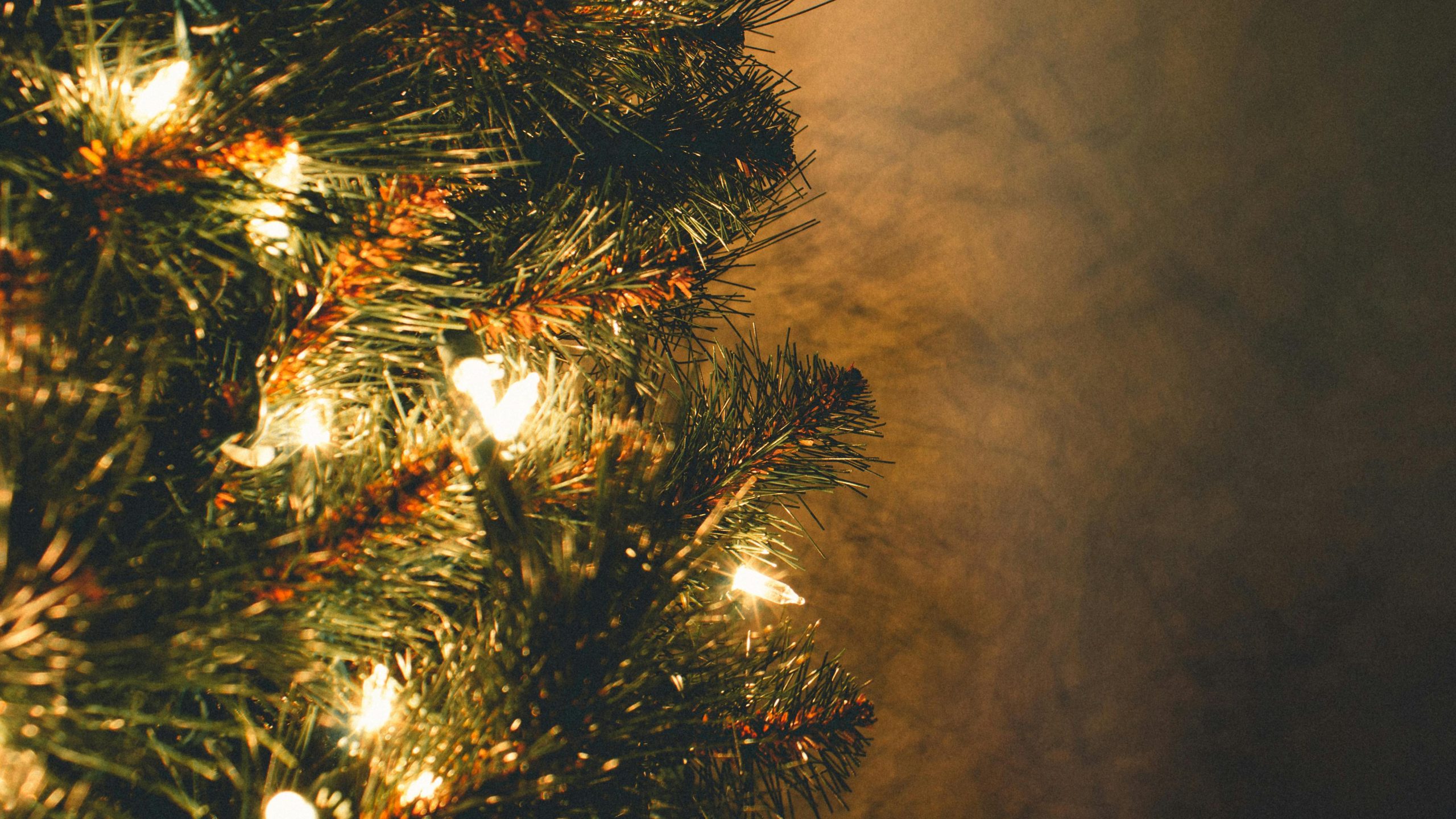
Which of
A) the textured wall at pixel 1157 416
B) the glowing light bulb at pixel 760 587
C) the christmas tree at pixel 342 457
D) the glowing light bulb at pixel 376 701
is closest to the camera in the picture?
the christmas tree at pixel 342 457

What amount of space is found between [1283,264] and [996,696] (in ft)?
3.23

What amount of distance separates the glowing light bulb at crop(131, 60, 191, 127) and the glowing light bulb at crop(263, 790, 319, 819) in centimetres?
26

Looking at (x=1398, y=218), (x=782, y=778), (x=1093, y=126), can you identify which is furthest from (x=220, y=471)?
(x=1398, y=218)

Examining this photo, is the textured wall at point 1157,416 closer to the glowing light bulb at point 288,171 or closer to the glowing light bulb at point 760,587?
the glowing light bulb at point 760,587

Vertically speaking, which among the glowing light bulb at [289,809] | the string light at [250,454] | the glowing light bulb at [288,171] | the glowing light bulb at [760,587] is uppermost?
the glowing light bulb at [288,171]

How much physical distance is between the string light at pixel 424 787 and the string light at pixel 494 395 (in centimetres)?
13

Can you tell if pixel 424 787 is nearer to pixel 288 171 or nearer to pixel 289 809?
pixel 289 809

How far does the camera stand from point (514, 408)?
1.00 feet

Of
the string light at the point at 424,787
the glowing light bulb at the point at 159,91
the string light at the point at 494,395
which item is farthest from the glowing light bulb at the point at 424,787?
the glowing light bulb at the point at 159,91

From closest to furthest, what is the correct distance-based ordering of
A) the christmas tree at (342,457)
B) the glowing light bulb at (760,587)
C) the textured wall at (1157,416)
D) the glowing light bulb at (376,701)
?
the christmas tree at (342,457) < the glowing light bulb at (376,701) < the glowing light bulb at (760,587) < the textured wall at (1157,416)

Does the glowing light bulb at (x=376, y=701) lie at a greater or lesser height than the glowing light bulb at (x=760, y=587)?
lesser

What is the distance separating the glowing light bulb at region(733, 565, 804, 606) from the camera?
40 cm

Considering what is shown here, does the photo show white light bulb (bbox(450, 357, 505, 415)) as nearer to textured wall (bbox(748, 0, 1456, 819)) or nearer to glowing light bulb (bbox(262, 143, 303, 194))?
glowing light bulb (bbox(262, 143, 303, 194))

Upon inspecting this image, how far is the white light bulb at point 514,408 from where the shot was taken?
297mm
